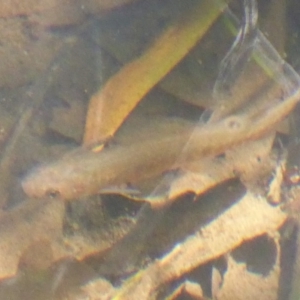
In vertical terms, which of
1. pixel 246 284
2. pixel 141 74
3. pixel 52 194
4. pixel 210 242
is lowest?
pixel 246 284

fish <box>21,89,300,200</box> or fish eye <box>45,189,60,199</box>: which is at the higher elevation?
fish <box>21,89,300,200</box>

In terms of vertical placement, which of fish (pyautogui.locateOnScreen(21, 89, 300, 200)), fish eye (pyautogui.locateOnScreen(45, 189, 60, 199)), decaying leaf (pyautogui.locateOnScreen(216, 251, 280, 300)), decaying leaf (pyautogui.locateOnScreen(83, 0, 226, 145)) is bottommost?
decaying leaf (pyautogui.locateOnScreen(216, 251, 280, 300))

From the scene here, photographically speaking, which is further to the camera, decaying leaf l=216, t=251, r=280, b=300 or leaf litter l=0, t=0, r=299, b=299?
decaying leaf l=216, t=251, r=280, b=300

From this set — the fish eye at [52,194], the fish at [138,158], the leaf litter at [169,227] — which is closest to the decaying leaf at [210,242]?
the leaf litter at [169,227]

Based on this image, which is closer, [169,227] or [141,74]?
[169,227]

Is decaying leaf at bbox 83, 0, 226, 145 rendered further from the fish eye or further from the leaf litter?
the fish eye

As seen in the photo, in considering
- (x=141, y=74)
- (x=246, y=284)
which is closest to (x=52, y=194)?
(x=141, y=74)

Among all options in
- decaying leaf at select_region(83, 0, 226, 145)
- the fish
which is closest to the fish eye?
the fish

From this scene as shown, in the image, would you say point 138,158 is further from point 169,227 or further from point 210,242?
point 210,242

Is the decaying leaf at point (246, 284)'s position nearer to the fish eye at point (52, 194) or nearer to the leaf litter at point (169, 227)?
the leaf litter at point (169, 227)
